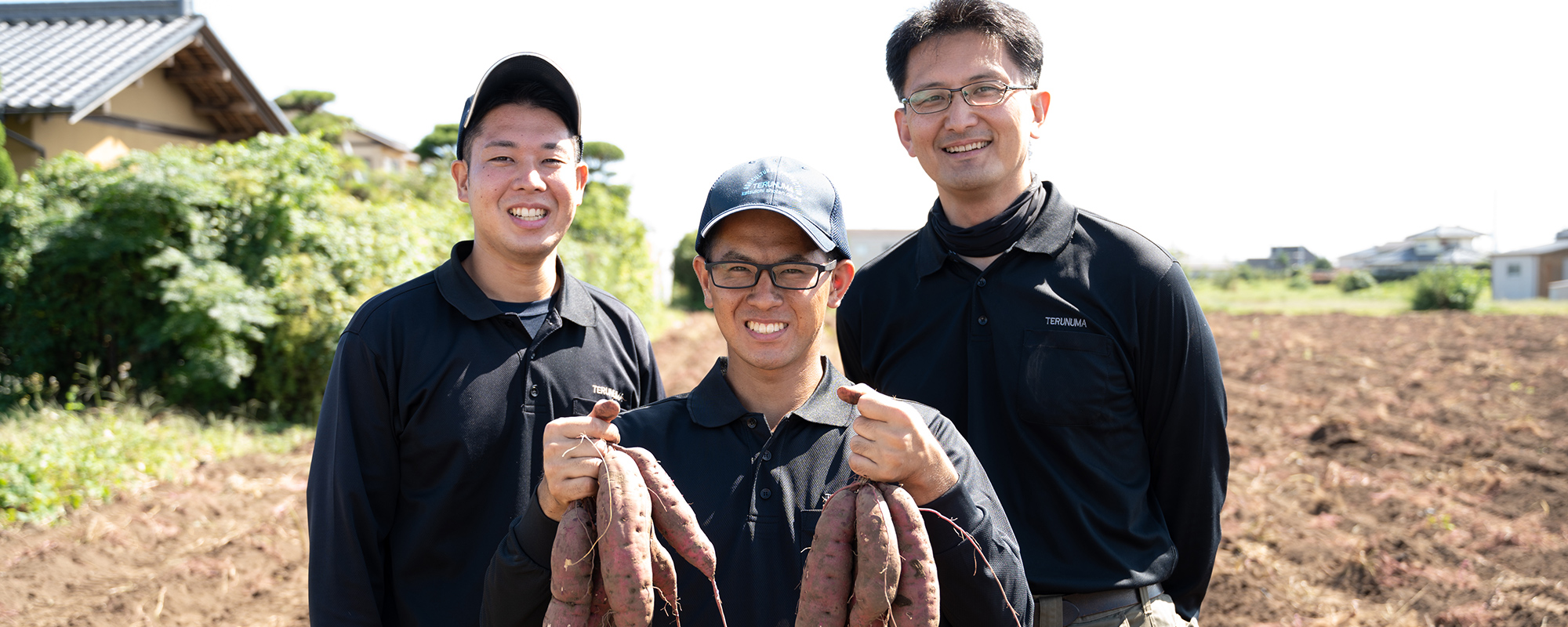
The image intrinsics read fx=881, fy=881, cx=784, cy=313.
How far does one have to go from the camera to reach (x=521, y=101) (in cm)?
273

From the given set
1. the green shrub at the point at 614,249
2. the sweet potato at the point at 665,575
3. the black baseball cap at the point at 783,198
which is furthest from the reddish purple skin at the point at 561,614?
the green shrub at the point at 614,249

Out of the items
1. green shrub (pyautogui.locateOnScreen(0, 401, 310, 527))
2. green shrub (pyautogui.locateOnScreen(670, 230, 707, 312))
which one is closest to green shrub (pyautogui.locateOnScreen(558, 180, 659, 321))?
green shrub (pyautogui.locateOnScreen(0, 401, 310, 527))

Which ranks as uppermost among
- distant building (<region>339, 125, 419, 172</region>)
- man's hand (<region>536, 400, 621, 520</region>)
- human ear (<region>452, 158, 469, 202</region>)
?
distant building (<region>339, 125, 419, 172</region>)

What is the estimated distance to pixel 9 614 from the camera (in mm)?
5148

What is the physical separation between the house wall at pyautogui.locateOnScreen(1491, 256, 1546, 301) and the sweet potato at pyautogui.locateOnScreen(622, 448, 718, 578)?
56716 mm

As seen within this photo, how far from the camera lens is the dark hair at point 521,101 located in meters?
2.73

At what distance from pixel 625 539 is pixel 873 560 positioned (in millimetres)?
515

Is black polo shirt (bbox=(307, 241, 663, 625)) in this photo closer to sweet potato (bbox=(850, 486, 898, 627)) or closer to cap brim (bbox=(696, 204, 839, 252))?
cap brim (bbox=(696, 204, 839, 252))

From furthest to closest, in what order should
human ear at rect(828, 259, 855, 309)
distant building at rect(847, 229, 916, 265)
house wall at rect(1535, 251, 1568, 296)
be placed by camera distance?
distant building at rect(847, 229, 916, 265)
house wall at rect(1535, 251, 1568, 296)
human ear at rect(828, 259, 855, 309)

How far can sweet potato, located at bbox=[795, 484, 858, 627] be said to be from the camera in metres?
1.82

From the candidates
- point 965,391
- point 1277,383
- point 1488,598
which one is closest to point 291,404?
point 965,391

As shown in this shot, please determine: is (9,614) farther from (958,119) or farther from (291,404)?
(958,119)

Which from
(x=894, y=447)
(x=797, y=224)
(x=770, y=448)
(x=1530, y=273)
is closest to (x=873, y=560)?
(x=894, y=447)

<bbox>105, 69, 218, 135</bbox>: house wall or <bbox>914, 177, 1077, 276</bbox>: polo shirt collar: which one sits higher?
<bbox>105, 69, 218, 135</bbox>: house wall
